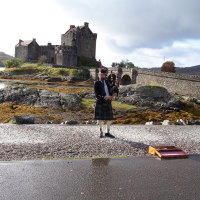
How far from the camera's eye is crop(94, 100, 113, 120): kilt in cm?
965

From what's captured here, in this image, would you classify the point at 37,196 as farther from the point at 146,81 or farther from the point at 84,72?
the point at 84,72

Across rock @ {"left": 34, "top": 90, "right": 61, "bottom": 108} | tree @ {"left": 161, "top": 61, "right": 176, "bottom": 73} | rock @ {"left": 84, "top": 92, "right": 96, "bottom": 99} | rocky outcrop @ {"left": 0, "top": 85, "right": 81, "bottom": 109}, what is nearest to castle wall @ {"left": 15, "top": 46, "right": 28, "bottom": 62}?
tree @ {"left": 161, "top": 61, "right": 176, "bottom": 73}

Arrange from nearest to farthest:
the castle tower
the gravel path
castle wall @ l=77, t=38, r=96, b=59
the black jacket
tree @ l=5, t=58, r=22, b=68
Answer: the gravel path, the black jacket, tree @ l=5, t=58, r=22, b=68, the castle tower, castle wall @ l=77, t=38, r=96, b=59

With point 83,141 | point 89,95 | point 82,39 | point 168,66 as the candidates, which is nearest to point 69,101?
point 89,95

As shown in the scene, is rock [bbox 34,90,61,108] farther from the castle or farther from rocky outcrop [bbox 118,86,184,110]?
the castle

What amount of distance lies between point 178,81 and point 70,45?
181ft

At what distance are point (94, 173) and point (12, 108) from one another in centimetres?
1571

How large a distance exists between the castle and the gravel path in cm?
8099

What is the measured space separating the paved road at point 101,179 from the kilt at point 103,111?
277 centimetres

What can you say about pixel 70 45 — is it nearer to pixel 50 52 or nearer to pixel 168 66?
pixel 50 52

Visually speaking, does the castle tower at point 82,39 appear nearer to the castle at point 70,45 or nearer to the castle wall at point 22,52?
the castle at point 70,45

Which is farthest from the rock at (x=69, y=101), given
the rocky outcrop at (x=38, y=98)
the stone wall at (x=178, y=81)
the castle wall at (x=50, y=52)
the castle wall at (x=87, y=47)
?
the castle wall at (x=50, y=52)

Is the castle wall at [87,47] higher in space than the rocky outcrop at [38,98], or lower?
higher

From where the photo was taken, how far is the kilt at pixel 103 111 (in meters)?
9.65
